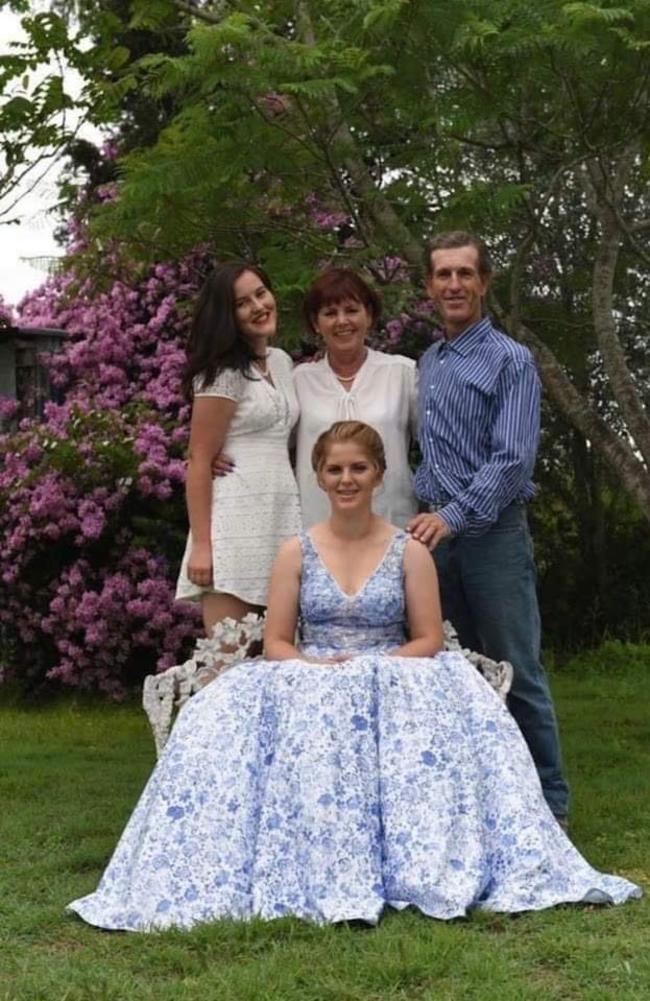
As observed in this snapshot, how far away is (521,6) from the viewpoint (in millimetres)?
4922

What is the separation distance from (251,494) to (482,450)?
725 millimetres

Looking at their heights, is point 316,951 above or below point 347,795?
below

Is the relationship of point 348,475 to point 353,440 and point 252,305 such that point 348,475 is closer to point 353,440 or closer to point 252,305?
point 353,440

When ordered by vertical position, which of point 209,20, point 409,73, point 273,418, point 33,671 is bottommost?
point 33,671

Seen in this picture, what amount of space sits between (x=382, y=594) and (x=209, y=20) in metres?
3.01

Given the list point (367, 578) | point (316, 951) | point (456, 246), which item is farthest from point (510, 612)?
point (316, 951)

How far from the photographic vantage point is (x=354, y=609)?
424 cm

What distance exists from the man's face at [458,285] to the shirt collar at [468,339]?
22mm

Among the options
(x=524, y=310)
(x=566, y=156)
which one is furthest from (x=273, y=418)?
(x=524, y=310)

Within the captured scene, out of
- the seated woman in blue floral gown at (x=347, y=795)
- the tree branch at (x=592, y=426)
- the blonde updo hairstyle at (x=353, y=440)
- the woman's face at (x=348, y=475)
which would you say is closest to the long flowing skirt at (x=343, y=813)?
the seated woman in blue floral gown at (x=347, y=795)

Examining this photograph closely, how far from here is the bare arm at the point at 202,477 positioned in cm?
450

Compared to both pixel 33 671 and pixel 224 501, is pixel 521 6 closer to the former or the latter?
pixel 224 501

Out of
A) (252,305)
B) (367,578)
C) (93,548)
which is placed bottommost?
(93,548)

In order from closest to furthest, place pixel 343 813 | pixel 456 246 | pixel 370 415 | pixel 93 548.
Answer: pixel 343 813 < pixel 456 246 < pixel 370 415 < pixel 93 548
